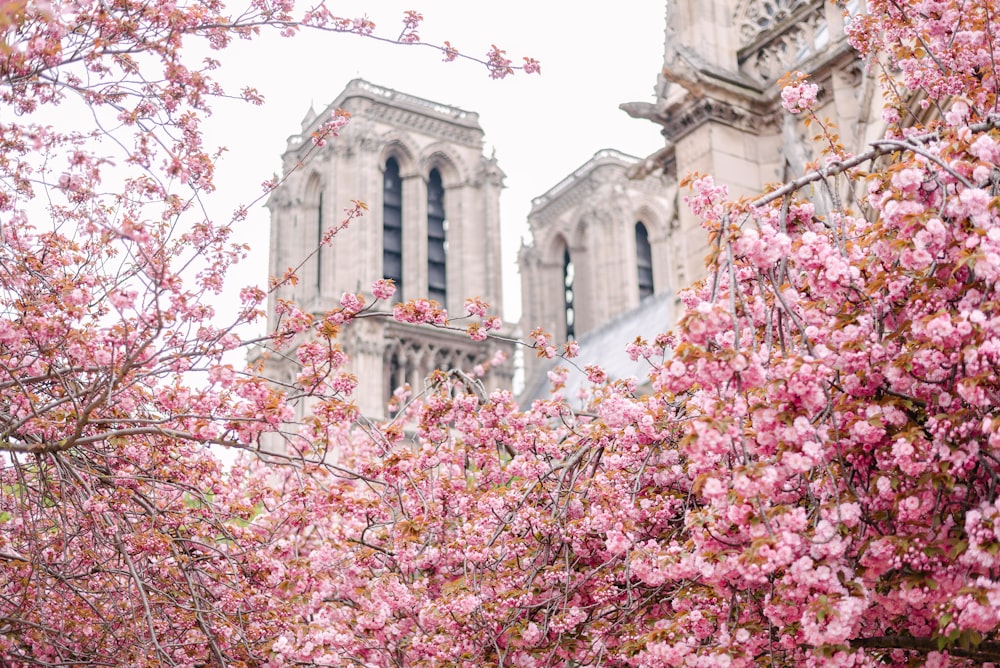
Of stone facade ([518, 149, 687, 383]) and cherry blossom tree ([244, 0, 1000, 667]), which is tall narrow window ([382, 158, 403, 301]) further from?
cherry blossom tree ([244, 0, 1000, 667])

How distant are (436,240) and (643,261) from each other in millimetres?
12673

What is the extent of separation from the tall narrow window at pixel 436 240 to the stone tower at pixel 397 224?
54 millimetres

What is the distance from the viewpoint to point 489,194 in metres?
50.7

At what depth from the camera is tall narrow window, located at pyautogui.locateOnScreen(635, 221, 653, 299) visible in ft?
190

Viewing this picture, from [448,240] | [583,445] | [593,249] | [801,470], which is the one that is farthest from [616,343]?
[801,470]

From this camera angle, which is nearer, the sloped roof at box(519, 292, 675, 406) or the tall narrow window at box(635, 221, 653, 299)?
the sloped roof at box(519, 292, 675, 406)

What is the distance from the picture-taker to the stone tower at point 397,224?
150 ft

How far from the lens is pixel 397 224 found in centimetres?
5012

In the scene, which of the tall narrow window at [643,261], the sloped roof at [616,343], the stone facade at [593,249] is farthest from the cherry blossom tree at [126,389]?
the tall narrow window at [643,261]

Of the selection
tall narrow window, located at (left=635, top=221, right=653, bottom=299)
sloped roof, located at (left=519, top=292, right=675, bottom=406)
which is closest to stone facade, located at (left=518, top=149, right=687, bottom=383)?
tall narrow window, located at (left=635, top=221, right=653, bottom=299)

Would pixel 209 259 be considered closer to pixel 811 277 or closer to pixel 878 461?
pixel 811 277

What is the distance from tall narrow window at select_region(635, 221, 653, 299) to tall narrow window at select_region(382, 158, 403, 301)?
13.5 metres

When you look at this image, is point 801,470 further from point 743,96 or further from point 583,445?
point 743,96

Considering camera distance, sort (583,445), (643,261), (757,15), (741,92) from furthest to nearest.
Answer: (643,261)
(757,15)
(741,92)
(583,445)
